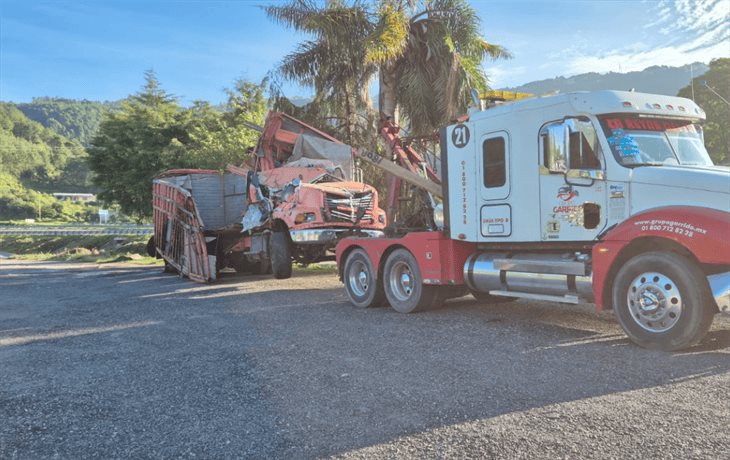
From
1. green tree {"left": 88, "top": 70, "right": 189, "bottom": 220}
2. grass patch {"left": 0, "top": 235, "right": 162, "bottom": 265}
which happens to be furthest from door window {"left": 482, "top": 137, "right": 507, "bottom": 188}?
green tree {"left": 88, "top": 70, "right": 189, "bottom": 220}

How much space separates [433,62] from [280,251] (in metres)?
8.20

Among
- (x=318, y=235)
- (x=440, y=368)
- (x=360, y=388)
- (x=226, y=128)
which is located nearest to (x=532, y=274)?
(x=440, y=368)

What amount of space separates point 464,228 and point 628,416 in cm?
427

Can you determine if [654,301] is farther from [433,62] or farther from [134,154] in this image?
[134,154]

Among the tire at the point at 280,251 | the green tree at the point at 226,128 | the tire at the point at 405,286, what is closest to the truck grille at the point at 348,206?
the tire at the point at 280,251

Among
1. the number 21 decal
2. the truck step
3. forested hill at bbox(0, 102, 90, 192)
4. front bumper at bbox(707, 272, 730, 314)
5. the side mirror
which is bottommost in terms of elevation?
the truck step

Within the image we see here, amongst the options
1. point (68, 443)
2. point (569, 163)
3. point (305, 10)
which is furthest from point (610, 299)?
point (305, 10)

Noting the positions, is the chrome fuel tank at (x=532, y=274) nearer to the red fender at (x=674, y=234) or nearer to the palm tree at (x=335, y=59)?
the red fender at (x=674, y=234)

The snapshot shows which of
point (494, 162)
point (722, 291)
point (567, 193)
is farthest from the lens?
point (494, 162)

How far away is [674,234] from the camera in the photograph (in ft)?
18.3

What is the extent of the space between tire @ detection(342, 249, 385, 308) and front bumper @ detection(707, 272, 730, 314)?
4.95 meters

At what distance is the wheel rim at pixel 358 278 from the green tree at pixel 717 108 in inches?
1380

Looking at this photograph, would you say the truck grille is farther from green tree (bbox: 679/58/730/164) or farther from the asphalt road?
green tree (bbox: 679/58/730/164)

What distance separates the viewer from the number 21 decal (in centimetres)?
801
